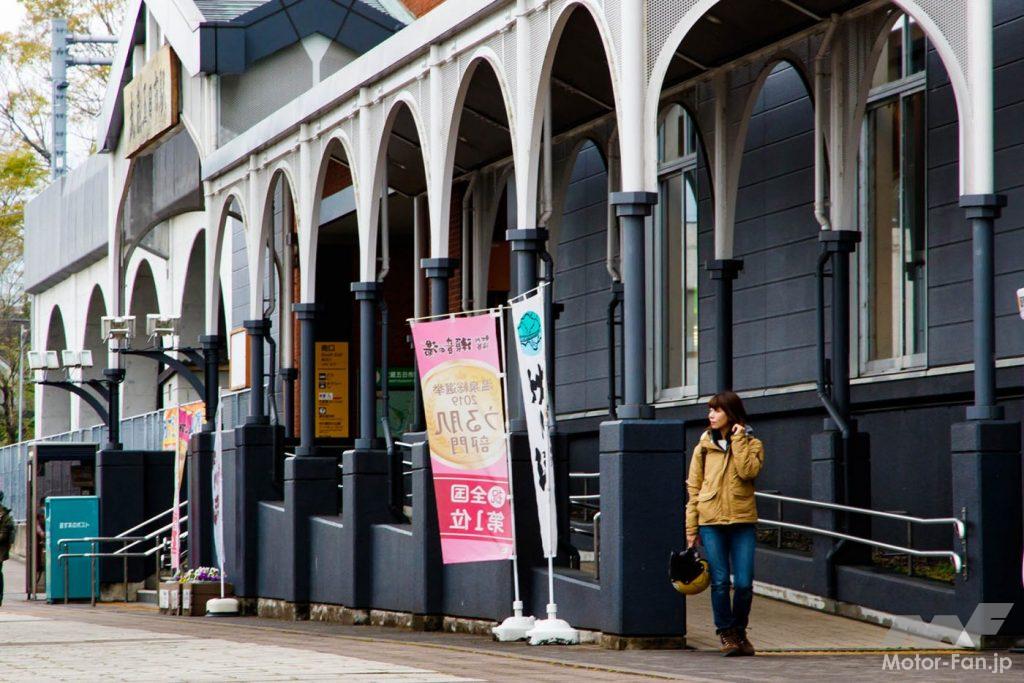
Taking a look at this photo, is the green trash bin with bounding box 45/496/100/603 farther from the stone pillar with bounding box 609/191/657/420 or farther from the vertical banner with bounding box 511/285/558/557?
the stone pillar with bounding box 609/191/657/420

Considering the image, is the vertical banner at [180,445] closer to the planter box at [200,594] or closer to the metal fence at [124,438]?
the metal fence at [124,438]

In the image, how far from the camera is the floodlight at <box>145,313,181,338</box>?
3069 cm

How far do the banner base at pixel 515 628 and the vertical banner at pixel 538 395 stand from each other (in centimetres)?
72

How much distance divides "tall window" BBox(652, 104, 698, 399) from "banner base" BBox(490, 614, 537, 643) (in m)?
7.79

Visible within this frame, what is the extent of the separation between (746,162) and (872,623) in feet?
23.2

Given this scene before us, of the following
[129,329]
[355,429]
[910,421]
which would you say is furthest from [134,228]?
[910,421]

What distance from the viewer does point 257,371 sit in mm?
23625

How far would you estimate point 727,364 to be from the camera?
1852cm

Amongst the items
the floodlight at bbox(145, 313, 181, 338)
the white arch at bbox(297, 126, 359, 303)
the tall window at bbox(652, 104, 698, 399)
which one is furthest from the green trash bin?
the tall window at bbox(652, 104, 698, 399)

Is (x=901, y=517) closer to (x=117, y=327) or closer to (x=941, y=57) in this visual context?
(x=941, y=57)

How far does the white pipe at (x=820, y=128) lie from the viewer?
54.1 ft

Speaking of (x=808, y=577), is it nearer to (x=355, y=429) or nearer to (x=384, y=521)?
(x=384, y=521)

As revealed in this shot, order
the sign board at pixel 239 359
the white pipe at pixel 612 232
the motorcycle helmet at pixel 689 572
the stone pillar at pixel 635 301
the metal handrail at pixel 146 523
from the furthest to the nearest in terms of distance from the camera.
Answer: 1. the sign board at pixel 239 359
2. the metal handrail at pixel 146 523
3. the white pipe at pixel 612 232
4. the stone pillar at pixel 635 301
5. the motorcycle helmet at pixel 689 572

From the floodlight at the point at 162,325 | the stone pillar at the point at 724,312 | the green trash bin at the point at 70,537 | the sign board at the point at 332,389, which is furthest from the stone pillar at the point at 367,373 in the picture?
the sign board at the point at 332,389
